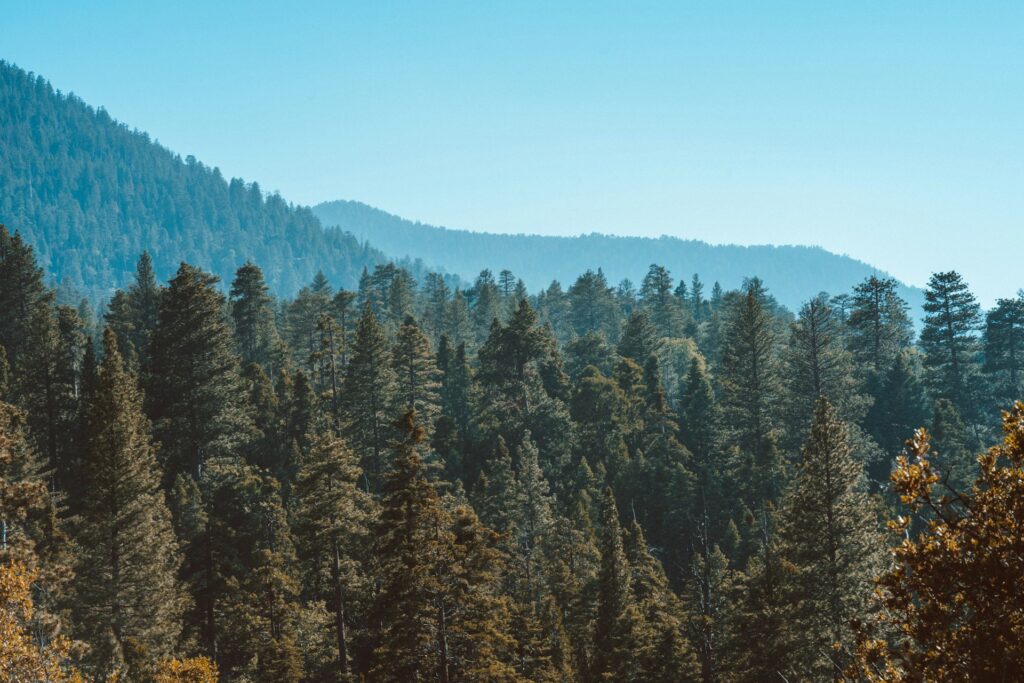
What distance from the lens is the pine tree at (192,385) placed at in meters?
48.0

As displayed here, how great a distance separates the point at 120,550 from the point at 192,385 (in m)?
16.7

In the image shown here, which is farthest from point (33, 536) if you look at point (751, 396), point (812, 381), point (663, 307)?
point (663, 307)

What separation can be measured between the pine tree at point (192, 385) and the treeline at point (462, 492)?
0.17 meters

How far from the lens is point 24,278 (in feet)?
204

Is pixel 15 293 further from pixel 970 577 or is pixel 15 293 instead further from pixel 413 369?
pixel 970 577

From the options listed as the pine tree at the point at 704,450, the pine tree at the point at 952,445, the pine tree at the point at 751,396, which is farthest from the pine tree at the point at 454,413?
the pine tree at the point at 952,445

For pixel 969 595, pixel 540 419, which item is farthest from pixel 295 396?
pixel 969 595

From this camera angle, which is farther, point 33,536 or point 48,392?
point 48,392

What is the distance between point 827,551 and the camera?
26.9 meters

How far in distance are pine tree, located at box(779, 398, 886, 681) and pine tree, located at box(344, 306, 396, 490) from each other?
33.7 metres

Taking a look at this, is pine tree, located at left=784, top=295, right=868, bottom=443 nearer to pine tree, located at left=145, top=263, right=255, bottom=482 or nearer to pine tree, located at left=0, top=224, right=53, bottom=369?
pine tree, located at left=145, top=263, right=255, bottom=482

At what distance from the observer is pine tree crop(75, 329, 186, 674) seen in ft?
107

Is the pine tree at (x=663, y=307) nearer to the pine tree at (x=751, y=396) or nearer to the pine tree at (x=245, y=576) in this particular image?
the pine tree at (x=751, y=396)

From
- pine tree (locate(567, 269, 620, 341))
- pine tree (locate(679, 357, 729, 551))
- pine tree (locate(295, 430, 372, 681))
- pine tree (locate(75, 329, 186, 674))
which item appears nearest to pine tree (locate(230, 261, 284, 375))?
pine tree (locate(75, 329, 186, 674))
